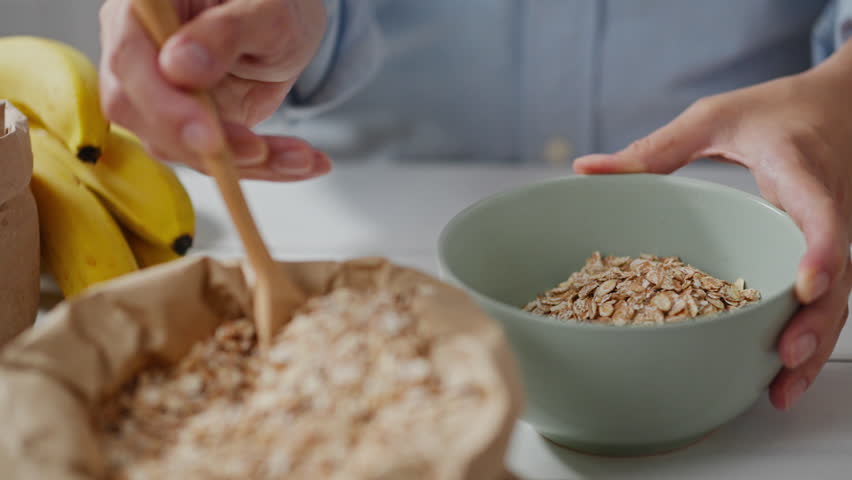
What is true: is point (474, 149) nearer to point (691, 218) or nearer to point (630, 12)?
point (630, 12)

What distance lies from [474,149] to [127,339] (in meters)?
0.91

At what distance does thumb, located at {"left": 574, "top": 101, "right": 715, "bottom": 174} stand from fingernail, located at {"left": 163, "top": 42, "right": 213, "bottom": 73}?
333mm

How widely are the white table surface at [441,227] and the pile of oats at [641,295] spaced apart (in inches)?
3.6

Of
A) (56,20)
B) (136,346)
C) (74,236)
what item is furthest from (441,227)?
(56,20)

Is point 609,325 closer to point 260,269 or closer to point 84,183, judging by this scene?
point 260,269

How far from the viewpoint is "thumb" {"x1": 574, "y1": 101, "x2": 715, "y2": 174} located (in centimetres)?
74

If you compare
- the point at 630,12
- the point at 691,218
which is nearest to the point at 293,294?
the point at 691,218

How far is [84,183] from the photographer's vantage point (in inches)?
33.3

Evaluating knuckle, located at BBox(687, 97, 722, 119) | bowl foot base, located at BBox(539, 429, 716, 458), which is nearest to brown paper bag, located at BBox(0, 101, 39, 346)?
bowl foot base, located at BBox(539, 429, 716, 458)

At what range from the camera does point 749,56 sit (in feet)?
3.91

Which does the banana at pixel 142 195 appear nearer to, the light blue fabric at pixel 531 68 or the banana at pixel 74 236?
the banana at pixel 74 236

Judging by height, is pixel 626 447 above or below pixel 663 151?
below

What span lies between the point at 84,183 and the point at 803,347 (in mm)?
669

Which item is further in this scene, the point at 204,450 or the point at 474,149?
the point at 474,149
